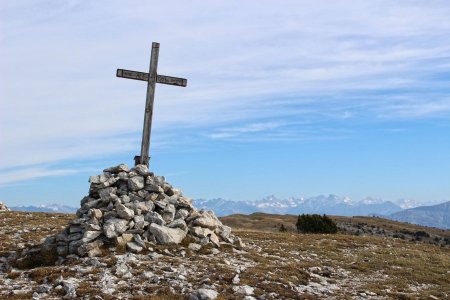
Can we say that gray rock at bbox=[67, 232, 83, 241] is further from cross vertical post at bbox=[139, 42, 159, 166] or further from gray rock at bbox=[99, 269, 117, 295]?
cross vertical post at bbox=[139, 42, 159, 166]

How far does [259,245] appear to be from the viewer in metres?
27.0

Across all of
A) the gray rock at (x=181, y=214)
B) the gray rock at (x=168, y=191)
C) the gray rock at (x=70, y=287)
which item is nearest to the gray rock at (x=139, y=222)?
the gray rock at (x=181, y=214)

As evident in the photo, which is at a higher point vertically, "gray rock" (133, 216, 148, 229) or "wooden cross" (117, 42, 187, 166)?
"wooden cross" (117, 42, 187, 166)

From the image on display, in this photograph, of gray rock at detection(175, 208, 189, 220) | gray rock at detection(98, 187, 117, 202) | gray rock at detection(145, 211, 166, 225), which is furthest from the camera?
gray rock at detection(175, 208, 189, 220)

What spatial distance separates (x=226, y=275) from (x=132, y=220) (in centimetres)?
666

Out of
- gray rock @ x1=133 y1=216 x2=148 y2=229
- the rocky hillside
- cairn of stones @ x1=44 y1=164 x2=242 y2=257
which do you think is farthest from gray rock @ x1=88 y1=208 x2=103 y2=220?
the rocky hillside

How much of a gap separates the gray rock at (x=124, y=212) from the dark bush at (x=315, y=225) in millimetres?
26358

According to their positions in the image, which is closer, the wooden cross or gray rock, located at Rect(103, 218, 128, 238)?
gray rock, located at Rect(103, 218, 128, 238)

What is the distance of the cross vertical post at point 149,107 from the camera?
24.4 metres

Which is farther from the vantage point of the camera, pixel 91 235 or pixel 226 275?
pixel 91 235

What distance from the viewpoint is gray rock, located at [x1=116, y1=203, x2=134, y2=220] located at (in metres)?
21.7

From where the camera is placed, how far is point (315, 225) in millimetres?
44594

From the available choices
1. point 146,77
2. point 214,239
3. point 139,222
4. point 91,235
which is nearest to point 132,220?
point 139,222

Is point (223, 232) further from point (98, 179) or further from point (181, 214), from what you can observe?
point (98, 179)
